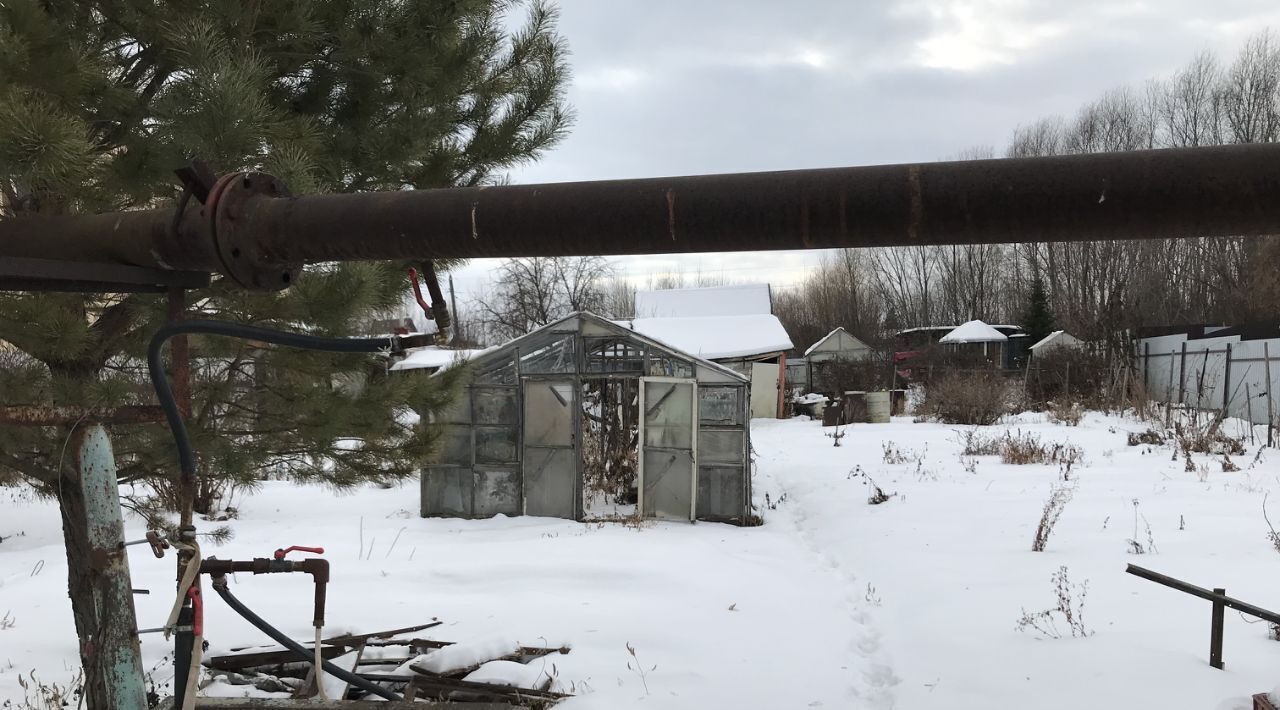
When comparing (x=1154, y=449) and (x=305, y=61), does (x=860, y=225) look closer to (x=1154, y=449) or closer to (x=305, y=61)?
(x=305, y=61)

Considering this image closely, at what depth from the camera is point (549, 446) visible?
11.2 metres

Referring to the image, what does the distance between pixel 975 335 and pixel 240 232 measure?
36743mm

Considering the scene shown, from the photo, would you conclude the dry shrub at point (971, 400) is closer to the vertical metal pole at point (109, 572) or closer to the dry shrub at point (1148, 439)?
the dry shrub at point (1148, 439)

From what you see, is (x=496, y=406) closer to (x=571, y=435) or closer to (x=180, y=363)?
(x=571, y=435)

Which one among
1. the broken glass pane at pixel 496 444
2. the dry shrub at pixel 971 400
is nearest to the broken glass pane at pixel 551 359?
the broken glass pane at pixel 496 444

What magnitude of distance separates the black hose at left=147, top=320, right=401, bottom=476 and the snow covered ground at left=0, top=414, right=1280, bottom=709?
3.55m

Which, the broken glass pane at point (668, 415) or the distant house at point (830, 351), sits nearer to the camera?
the broken glass pane at point (668, 415)

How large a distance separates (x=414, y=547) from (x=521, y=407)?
270 cm

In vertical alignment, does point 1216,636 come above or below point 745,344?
below

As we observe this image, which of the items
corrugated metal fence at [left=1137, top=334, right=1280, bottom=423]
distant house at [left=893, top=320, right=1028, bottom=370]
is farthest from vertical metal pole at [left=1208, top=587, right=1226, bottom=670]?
distant house at [left=893, top=320, right=1028, bottom=370]

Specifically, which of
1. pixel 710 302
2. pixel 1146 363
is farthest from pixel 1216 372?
pixel 710 302

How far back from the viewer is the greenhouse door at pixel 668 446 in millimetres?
11234

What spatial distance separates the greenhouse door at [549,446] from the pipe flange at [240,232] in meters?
9.50

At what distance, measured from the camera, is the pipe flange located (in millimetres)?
1630
